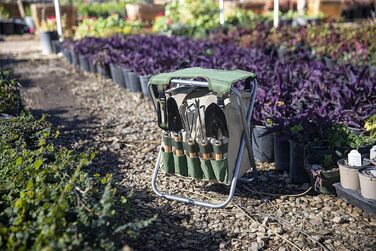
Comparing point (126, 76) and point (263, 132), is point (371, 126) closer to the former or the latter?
point (263, 132)

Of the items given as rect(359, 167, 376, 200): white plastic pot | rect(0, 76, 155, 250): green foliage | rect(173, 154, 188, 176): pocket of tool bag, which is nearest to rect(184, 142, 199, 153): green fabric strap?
rect(173, 154, 188, 176): pocket of tool bag

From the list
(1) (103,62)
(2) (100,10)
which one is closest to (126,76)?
(1) (103,62)

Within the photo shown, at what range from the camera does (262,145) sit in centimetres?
454

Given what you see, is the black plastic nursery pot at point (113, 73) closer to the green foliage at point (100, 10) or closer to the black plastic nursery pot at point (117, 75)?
the black plastic nursery pot at point (117, 75)

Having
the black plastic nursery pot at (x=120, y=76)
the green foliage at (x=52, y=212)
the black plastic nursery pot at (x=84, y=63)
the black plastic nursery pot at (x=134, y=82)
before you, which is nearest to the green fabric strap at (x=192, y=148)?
the green foliage at (x=52, y=212)

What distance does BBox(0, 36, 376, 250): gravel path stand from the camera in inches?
126

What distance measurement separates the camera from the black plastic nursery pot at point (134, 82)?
7.72 meters

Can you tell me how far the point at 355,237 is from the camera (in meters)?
3.24

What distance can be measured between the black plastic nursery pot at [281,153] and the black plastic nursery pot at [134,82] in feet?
12.6

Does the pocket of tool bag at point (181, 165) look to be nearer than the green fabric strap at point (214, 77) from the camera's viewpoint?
No

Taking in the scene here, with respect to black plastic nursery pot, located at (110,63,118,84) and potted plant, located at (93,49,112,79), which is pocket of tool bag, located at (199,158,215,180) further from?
potted plant, located at (93,49,112,79)

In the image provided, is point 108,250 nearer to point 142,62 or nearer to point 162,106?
point 162,106

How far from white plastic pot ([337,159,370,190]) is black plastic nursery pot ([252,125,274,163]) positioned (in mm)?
976

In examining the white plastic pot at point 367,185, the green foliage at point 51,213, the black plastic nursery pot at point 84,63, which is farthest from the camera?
the black plastic nursery pot at point 84,63
